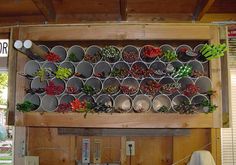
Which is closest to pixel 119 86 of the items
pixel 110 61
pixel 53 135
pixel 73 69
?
pixel 110 61

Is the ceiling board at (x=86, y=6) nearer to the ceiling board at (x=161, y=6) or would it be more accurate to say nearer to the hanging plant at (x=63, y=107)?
the ceiling board at (x=161, y=6)

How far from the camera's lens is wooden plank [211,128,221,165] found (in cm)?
252

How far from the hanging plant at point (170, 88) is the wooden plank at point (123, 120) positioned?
6.8 inches

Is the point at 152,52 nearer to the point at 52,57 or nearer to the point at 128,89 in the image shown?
the point at 128,89

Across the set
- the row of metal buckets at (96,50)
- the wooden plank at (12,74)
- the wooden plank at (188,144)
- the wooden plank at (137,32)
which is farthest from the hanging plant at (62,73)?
the wooden plank at (188,144)

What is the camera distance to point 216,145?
2529 mm

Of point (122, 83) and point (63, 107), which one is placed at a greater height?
point (122, 83)

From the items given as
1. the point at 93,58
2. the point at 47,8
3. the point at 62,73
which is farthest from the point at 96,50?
the point at 47,8

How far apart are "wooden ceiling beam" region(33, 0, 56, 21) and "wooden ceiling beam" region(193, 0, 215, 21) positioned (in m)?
1.20

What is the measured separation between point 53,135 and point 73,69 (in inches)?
26.5

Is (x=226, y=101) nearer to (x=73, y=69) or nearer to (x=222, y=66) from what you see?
(x=222, y=66)

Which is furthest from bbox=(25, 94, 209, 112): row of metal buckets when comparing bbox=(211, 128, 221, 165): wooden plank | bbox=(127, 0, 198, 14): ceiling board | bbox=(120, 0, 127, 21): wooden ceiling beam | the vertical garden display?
bbox=(127, 0, 198, 14): ceiling board

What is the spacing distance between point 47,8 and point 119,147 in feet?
4.24

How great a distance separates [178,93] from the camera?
2295 mm
